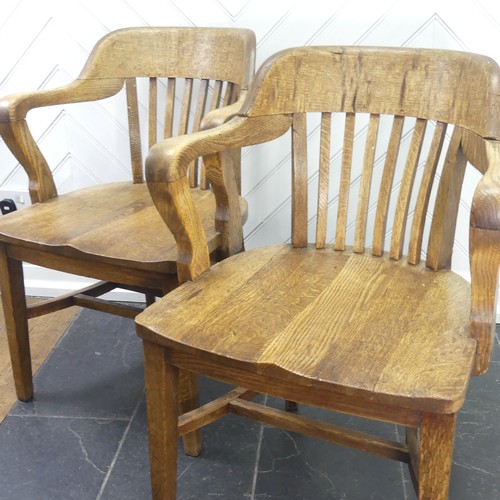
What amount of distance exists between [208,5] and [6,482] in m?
1.26

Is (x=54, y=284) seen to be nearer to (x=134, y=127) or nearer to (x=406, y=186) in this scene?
(x=134, y=127)

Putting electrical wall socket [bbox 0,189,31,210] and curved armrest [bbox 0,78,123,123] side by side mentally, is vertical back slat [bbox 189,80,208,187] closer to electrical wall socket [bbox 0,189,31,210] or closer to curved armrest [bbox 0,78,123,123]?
curved armrest [bbox 0,78,123,123]

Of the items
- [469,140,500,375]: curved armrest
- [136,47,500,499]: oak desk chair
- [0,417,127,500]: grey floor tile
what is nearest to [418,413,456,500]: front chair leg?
[136,47,500,499]: oak desk chair

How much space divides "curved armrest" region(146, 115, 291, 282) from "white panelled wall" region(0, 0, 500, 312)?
1.73ft

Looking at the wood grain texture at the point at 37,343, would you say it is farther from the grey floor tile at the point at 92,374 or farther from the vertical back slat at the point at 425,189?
the vertical back slat at the point at 425,189

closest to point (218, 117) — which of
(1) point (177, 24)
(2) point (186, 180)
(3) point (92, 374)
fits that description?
(2) point (186, 180)

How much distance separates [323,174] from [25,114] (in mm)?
665

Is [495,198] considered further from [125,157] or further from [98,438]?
[125,157]

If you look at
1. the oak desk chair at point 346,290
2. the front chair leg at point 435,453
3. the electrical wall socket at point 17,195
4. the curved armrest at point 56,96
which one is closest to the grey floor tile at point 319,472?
the oak desk chair at point 346,290

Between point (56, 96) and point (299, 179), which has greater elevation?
point (56, 96)

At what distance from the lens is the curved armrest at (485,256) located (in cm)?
83

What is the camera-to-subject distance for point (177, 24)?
5.64 feet

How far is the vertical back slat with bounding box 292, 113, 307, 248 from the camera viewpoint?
1253 millimetres

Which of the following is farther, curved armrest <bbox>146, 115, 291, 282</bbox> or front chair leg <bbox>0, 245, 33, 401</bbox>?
front chair leg <bbox>0, 245, 33, 401</bbox>
